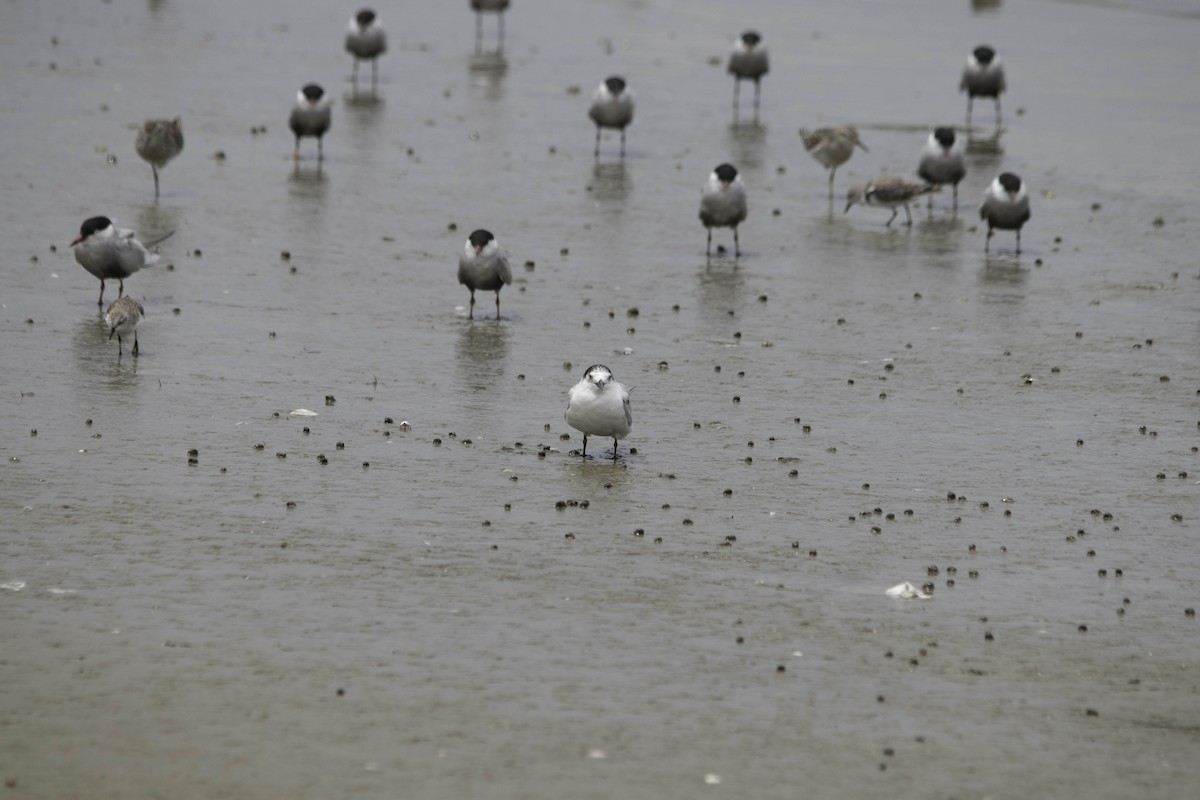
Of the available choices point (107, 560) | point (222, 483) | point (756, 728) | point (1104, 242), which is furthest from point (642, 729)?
point (1104, 242)

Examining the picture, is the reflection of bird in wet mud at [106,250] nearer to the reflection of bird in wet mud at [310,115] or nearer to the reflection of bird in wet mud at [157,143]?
the reflection of bird in wet mud at [157,143]

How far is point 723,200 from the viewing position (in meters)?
17.8

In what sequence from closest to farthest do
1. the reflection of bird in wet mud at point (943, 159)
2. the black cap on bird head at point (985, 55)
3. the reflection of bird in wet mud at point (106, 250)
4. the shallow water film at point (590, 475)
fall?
1. the shallow water film at point (590, 475)
2. the reflection of bird in wet mud at point (106, 250)
3. the reflection of bird in wet mud at point (943, 159)
4. the black cap on bird head at point (985, 55)

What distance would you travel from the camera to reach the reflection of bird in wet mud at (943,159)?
66.9 feet

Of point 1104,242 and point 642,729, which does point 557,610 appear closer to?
point 642,729

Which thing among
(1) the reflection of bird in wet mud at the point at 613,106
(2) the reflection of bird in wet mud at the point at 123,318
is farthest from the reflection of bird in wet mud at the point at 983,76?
(2) the reflection of bird in wet mud at the point at 123,318

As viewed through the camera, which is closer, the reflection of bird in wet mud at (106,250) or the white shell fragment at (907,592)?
the white shell fragment at (907,592)

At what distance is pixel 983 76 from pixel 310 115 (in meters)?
10.5

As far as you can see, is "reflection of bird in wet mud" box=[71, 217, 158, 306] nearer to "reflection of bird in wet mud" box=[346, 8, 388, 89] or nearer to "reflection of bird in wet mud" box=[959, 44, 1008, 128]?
"reflection of bird in wet mud" box=[346, 8, 388, 89]

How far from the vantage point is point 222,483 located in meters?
10.4

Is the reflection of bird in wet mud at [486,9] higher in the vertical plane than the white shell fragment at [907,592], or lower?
higher

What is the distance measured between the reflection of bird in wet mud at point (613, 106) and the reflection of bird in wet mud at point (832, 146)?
2.86 meters

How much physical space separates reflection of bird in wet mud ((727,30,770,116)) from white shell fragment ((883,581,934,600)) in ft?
59.7

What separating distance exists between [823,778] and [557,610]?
2095mm
